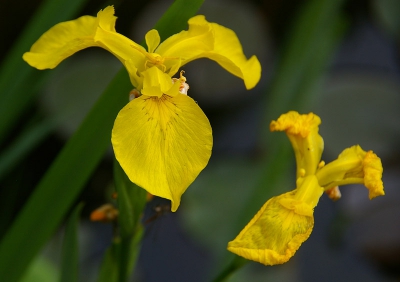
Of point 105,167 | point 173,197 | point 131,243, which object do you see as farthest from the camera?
point 105,167

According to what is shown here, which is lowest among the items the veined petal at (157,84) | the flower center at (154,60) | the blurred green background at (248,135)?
the blurred green background at (248,135)

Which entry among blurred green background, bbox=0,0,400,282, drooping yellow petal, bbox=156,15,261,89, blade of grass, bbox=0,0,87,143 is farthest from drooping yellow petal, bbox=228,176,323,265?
blurred green background, bbox=0,0,400,282

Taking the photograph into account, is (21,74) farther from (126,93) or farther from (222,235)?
(222,235)

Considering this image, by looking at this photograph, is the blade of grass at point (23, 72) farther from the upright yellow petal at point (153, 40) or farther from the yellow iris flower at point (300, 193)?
the yellow iris flower at point (300, 193)

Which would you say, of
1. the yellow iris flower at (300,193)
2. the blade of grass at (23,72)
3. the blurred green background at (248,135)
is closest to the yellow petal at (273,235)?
the yellow iris flower at (300,193)

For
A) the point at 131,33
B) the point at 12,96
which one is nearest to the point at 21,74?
the point at 12,96

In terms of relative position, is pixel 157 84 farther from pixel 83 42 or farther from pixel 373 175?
pixel 373 175

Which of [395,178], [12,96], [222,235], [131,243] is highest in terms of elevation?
[12,96]
